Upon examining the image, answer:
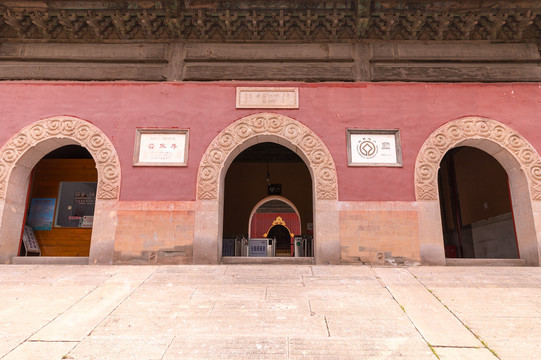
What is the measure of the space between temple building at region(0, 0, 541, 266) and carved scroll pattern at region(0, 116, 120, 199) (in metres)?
0.02


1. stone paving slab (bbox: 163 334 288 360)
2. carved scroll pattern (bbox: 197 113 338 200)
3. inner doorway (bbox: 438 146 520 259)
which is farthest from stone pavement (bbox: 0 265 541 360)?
inner doorway (bbox: 438 146 520 259)

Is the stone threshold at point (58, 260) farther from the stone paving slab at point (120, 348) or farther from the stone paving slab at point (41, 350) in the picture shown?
the stone paving slab at point (120, 348)

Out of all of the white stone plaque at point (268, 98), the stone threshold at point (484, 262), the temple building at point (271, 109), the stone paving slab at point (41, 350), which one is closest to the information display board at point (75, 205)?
the temple building at point (271, 109)

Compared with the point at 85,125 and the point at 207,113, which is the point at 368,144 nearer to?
the point at 207,113

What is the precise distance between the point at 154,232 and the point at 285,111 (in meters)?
2.89

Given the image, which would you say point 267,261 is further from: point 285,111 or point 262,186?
point 262,186

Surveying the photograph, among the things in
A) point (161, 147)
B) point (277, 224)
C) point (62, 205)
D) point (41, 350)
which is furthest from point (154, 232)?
point (277, 224)

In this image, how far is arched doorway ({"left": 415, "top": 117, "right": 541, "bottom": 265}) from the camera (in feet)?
17.5

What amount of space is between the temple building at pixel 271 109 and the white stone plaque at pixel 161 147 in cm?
2

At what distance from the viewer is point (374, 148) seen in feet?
18.8

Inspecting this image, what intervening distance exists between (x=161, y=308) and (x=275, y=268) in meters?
1.80

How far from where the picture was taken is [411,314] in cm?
322

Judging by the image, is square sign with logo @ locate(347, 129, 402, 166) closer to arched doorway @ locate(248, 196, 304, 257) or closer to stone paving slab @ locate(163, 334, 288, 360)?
stone paving slab @ locate(163, 334, 288, 360)

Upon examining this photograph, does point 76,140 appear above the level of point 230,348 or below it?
above
